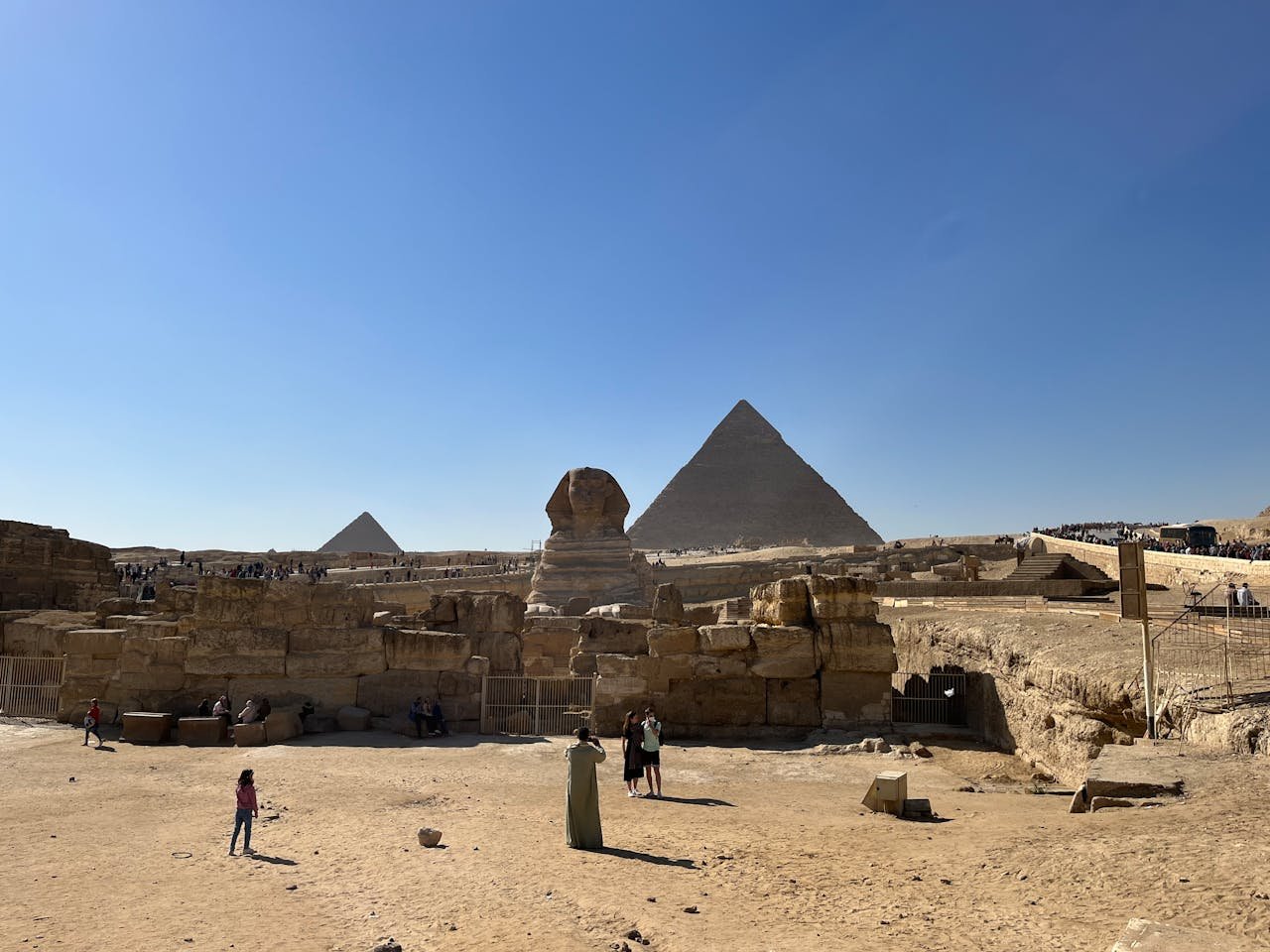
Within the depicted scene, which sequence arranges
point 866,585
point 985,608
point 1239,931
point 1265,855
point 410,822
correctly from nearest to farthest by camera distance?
point 1239,931 → point 1265,855 → point 410,822 → point 866,585 → point 985,608

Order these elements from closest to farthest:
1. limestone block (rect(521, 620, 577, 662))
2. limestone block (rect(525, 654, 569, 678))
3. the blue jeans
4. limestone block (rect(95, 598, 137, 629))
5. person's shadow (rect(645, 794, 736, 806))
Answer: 1. the blue jeans
2. person's shadow (rect(645, 794, 736, 806))
3. limestone block (rect(95, 598, 137, 629))
4. limestone block (rect(525, 654, 569, 678))
5. limestone block (rect(521, 620, 577, 662))

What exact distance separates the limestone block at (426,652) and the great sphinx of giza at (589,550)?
9.82 m

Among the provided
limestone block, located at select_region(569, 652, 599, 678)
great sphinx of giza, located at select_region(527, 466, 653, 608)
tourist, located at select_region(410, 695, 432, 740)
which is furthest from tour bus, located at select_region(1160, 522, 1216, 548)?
tourist, located at select_region(410, 695, 432, 740)

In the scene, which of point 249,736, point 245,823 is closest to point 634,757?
point 245,823

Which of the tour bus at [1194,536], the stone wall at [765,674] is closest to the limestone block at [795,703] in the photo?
Answer: the stone wall at [765,674]

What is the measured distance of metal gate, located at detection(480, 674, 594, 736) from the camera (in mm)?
9758

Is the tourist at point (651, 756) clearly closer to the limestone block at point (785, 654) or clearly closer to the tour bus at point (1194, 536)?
the limestone block at point (785, 654)

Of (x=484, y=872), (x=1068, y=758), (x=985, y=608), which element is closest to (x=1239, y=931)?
(x=484, y=872)

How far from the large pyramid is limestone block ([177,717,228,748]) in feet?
259

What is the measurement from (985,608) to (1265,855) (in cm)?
1149

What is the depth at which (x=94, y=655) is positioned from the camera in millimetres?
9984

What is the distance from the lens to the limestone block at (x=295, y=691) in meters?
9.71

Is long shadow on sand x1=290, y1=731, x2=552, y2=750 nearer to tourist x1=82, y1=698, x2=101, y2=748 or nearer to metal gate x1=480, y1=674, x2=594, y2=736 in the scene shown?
metal gate x1=480, y1=674, x2=594, y2=736

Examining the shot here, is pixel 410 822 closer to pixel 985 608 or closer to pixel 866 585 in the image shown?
pixel 866 585
